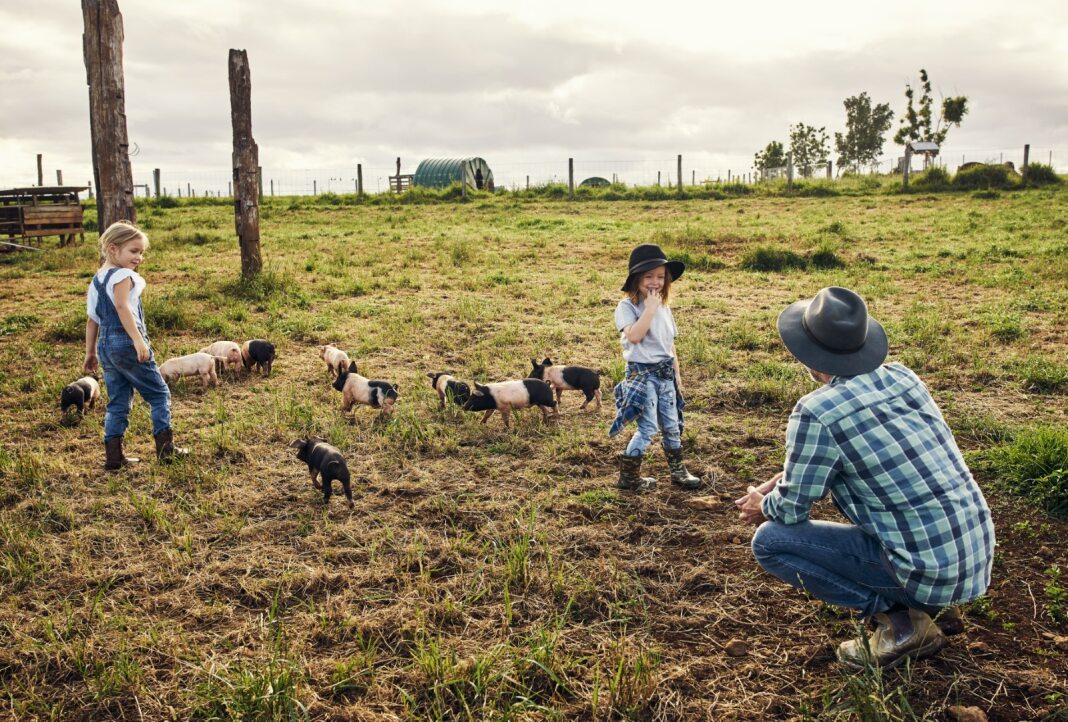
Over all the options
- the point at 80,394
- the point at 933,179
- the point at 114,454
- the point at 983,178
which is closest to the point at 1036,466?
the point at 114,454

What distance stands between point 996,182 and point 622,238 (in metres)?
15.6

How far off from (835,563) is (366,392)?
4.33m

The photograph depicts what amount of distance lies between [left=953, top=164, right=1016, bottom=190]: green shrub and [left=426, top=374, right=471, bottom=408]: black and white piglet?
24.3 meters

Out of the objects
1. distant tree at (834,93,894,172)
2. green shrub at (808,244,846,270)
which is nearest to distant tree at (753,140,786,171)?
distant tree at (834,93,894,172)

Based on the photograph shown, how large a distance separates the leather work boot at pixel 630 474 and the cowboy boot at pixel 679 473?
172 millimetres

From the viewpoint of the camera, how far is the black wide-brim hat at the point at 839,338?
290cm

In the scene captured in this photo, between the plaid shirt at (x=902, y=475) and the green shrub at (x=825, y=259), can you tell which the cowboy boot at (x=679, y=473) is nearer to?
the plaid shirt at (x=902, y=475)

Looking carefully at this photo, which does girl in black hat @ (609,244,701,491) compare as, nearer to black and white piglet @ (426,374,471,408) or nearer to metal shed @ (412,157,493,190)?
black and white piglet @ (426,374,471,408)

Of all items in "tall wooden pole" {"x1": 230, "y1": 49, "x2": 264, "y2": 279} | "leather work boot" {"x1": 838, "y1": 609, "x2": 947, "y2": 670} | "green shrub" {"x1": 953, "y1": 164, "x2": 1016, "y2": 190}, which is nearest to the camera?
"leather work boot" {"x1": 838, "y1": 609, "x2": 947, "y2": 670}

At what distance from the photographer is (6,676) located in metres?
3.22

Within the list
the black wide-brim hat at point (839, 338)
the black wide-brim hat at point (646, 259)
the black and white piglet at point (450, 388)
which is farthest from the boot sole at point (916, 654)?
the black and white piglet at point (450, 388)

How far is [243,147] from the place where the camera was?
1155 cm

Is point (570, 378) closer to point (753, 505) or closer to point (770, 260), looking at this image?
point (753, 505)

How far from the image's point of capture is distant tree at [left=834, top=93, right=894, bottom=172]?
213 ft
